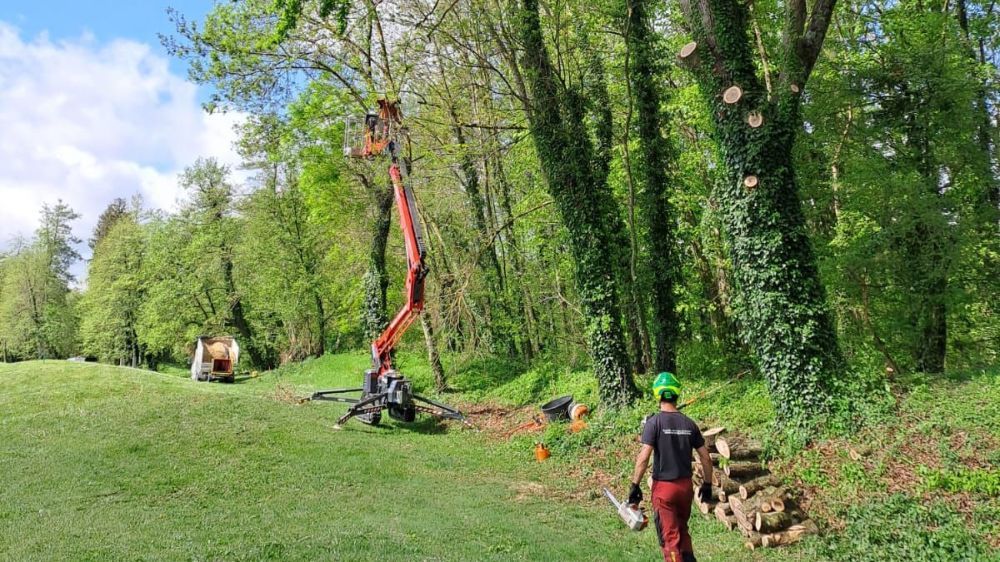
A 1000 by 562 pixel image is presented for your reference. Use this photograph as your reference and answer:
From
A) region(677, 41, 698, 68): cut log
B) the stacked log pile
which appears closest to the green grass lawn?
the stacked log pile

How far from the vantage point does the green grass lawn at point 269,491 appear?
21.1 ft

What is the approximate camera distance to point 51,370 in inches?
751

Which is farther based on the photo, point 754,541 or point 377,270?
point 377,270

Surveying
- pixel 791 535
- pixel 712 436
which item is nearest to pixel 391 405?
pixel 712 436

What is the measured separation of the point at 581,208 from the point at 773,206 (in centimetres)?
503

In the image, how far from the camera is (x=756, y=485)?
297 inches

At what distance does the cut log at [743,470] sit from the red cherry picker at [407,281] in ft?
27.5

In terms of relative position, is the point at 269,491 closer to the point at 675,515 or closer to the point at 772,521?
the point at 675,515

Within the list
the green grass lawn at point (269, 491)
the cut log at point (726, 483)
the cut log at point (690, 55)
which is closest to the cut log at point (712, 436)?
the cut log at point (726, 483)

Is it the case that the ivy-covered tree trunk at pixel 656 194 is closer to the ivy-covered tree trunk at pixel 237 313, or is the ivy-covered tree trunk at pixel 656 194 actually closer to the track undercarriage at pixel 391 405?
the track undercarriage at pixel 391 405

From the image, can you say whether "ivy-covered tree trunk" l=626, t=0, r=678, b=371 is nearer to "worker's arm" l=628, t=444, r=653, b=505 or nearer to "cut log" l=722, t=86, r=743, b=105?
"cut log" l=722, t=86, r=743, b=105

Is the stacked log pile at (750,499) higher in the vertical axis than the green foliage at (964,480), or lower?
lower

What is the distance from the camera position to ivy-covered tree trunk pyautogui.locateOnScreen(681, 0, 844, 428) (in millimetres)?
8688

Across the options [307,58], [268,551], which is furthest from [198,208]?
[268,551]
